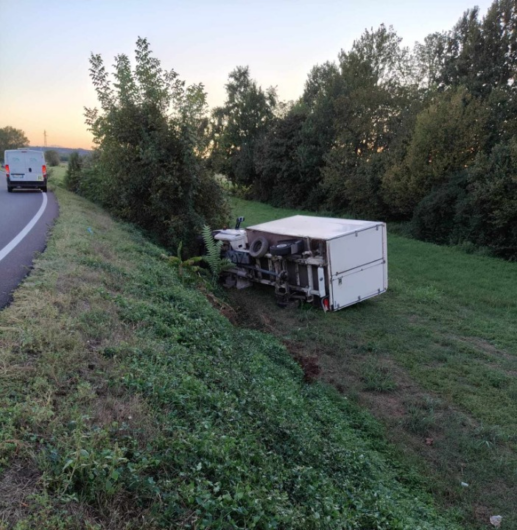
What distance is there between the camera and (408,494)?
171 inches

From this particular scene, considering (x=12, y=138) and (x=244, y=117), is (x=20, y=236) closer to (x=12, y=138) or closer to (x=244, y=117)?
(x=244, y=117)

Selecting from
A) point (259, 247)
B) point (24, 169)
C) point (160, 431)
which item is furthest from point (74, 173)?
point (160, 431)

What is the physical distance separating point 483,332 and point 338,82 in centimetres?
2769

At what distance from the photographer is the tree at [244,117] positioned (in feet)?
141

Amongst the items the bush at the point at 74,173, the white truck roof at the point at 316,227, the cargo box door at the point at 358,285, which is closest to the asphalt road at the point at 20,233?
the white truck roof at the point at 316,227

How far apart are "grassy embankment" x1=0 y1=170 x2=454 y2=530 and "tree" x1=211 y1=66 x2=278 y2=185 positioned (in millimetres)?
38368

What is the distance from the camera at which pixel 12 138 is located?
90.3m

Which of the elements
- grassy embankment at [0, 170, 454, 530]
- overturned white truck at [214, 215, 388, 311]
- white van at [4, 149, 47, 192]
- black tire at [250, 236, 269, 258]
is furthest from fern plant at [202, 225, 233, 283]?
white van at [4, 149, 47, 192]

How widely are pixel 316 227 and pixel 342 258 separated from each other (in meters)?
1.55

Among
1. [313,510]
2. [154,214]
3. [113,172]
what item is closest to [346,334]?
[313,510]

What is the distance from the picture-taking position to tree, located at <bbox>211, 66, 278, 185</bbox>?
1695 inches

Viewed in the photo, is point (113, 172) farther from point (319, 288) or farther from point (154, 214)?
point (319, 288)

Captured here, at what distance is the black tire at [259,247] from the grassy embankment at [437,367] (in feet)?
4.14

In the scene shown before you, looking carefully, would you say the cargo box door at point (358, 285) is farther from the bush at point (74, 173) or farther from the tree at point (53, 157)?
the tree at point (53, 157)
